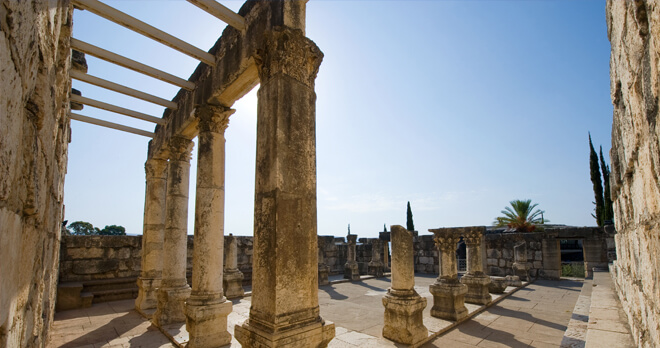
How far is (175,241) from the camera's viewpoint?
6.99m

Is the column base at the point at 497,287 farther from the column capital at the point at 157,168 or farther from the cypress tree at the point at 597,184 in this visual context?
the cypress tree at the point at 597,184

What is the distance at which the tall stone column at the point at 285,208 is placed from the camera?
330 centimetres

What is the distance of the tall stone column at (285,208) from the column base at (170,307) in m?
3.64

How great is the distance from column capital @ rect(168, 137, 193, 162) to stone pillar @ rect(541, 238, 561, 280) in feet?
50.8

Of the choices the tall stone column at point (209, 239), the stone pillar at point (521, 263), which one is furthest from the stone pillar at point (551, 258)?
the tall stone column at point (209, 239)

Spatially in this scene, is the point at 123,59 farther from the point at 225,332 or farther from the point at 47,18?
the point at 225,332

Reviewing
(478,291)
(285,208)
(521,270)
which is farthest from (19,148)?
(521,270)

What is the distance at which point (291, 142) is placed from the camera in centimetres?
363

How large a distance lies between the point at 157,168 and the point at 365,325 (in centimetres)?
633

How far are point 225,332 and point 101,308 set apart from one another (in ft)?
16.6

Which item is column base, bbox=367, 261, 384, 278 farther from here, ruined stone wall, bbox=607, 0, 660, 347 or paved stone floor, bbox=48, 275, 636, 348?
ruined stone wall, bbox=607, 0, 660, 347

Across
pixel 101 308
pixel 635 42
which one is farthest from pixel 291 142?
pixel 101 308

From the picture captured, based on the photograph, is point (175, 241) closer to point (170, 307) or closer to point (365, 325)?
point (170, 307)

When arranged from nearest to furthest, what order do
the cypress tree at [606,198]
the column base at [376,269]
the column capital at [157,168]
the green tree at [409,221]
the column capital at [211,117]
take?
the column capital at [211,117] < the column capital at [157,168] < the column base at [376,269] < the cypress tree at [606,198] < the green tree at [409,221]
